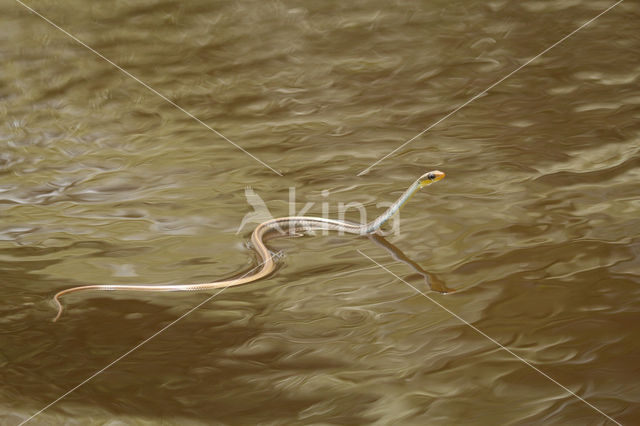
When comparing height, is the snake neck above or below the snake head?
below

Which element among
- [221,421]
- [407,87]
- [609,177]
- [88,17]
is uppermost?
[88,17]

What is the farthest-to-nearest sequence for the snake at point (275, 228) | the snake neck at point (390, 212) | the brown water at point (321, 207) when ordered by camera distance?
the snake neck at point (390, 212) < the snake at point (275, 228) < the brown water at point (321, 207)

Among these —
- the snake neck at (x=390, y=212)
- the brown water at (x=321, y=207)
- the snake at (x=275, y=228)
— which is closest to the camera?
the brown water at (x=321, y=207)

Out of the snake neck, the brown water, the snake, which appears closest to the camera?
the brown water

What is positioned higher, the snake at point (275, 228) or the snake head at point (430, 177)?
the snake head at point (430, 177)

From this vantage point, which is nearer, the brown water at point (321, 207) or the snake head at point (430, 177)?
the brown water at point (321, 207)

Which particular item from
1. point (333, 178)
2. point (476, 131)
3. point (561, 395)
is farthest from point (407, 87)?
point (561, 395)

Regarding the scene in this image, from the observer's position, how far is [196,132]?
350 cm

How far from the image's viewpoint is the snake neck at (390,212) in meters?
2.49

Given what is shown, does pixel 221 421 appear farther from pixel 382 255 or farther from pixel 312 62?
pixel 312 62

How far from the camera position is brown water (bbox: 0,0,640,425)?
5.31 ft

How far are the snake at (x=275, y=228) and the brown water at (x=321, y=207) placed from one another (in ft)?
0.17

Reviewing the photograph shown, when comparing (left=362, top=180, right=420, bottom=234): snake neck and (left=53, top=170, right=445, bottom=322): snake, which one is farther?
(left=362, top=180, right=420, bottom=234): snake neck

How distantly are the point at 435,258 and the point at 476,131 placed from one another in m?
1.11
